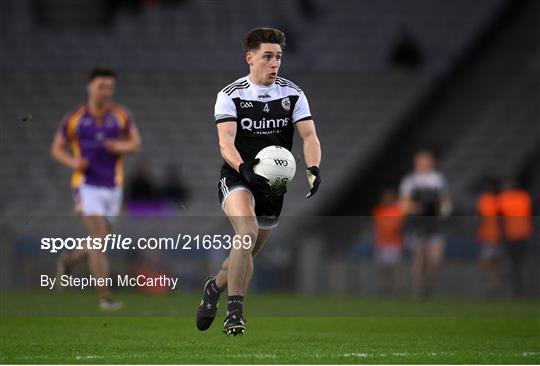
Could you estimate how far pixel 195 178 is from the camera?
25.5 meters

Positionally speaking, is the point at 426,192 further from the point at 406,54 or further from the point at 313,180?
the point at 313,180

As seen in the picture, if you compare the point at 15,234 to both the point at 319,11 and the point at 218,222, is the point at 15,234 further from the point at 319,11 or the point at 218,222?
the point at 319,11

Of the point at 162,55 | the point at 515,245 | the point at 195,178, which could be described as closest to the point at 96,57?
the point at 162,55

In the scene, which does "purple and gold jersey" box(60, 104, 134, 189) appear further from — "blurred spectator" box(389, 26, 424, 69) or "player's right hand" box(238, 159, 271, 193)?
"blurred spectator" box(389, 26, 424, 69)

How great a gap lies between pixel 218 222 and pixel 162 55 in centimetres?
1067

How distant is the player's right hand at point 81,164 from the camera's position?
13.6m

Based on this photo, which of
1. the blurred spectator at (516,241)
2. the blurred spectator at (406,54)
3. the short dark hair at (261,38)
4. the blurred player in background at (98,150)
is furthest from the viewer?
the blurred spectator at (406,54)

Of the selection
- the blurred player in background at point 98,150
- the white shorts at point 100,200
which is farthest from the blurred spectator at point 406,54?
the white shorts at point 100,200

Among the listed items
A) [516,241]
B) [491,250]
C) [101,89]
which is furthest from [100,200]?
[516,241]

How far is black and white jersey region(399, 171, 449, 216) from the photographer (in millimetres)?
18375

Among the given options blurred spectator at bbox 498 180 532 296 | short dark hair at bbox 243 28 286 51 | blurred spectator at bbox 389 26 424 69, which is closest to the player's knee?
short dark hair at bbox 243 28 286 51

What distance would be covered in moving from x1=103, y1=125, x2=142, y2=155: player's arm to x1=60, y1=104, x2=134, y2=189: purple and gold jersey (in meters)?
0.04

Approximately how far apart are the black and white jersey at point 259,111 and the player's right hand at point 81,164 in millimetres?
4484

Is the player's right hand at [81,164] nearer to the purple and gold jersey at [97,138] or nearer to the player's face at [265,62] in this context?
the purple and gold jersey at [97,138]
